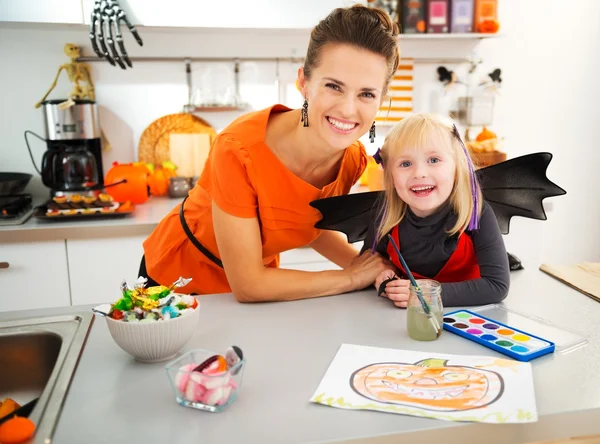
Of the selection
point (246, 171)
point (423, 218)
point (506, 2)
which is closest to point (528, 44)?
point (506, 2)

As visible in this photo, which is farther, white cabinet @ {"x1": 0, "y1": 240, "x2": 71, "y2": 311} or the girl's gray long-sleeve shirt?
white cabinet @ {"x1": 0, "y1": 240, "x2": 71, "y2": 311}

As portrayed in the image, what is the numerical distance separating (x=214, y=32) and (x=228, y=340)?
6.77 ft

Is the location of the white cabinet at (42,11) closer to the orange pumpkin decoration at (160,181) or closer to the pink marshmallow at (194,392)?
the orange pumpkin decoration at (160,181)

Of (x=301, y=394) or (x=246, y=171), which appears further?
(x=246, y=171)

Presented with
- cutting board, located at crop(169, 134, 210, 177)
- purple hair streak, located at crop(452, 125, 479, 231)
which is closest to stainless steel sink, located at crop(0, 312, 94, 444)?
purple hair streak, located at crop(452, 125, 479, 231)

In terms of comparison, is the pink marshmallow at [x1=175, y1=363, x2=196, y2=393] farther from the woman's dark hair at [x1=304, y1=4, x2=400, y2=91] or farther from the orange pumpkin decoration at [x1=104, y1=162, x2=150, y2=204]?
the orange pumpkin decoration at [x1=104, y1=162, x2=150, y2=204]

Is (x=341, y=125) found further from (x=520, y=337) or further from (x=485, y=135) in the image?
(x=485, y=135)

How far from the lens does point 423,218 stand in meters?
1.39

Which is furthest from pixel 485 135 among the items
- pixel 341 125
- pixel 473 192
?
pixel 341 125

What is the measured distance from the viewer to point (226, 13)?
2510 mm

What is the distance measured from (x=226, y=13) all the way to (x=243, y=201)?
149cm

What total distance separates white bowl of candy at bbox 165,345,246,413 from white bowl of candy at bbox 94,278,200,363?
3.6 inches

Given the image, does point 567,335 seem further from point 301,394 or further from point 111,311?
point 111,311

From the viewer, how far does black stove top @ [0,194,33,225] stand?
2.27 metres
